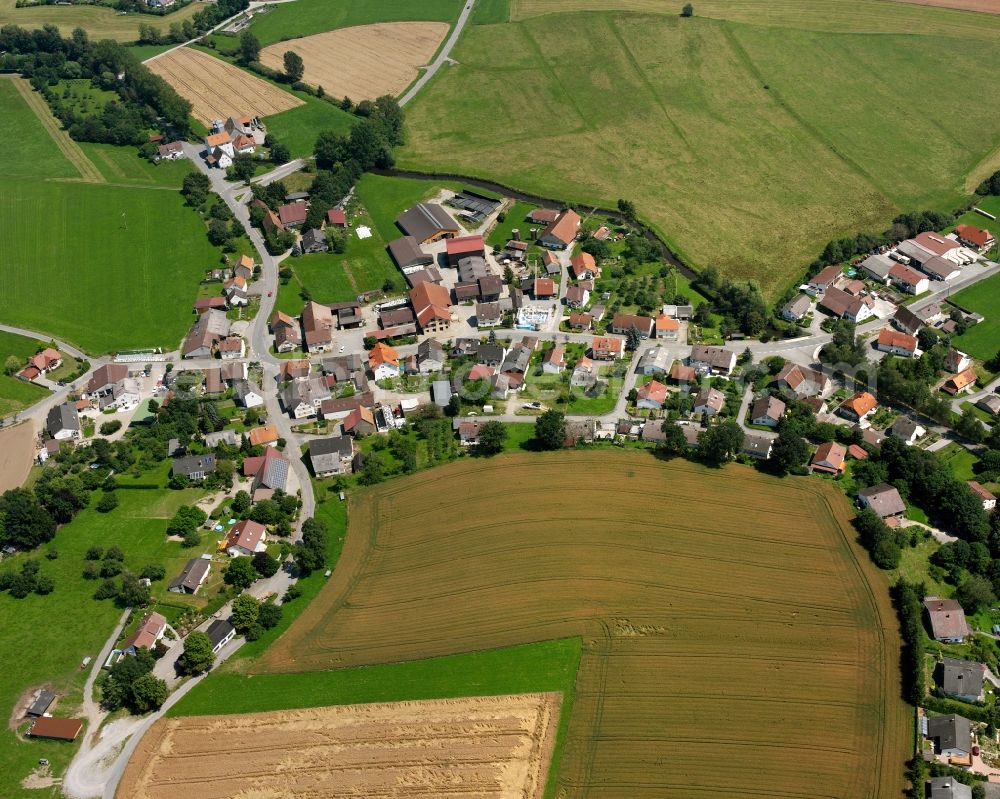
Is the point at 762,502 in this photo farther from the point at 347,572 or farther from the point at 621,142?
the point at 621,142

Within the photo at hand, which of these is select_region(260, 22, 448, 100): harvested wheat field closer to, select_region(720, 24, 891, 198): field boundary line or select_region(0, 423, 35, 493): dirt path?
select_region(720, 24, 891, 198): field boundary line

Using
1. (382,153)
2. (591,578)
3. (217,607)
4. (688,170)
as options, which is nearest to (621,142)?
(688,170)

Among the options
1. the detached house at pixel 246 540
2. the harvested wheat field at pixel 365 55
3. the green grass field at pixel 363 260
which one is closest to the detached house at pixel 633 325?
the green grass field at pixel 363 260

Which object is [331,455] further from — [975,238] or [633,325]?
[975,238]

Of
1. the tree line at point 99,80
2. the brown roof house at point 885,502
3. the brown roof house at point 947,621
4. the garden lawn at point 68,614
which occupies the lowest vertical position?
the garden lawn at point 68,614

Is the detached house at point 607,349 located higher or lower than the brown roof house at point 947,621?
higher

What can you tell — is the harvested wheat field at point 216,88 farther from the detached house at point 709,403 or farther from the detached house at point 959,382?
the detached house at point 959,382
